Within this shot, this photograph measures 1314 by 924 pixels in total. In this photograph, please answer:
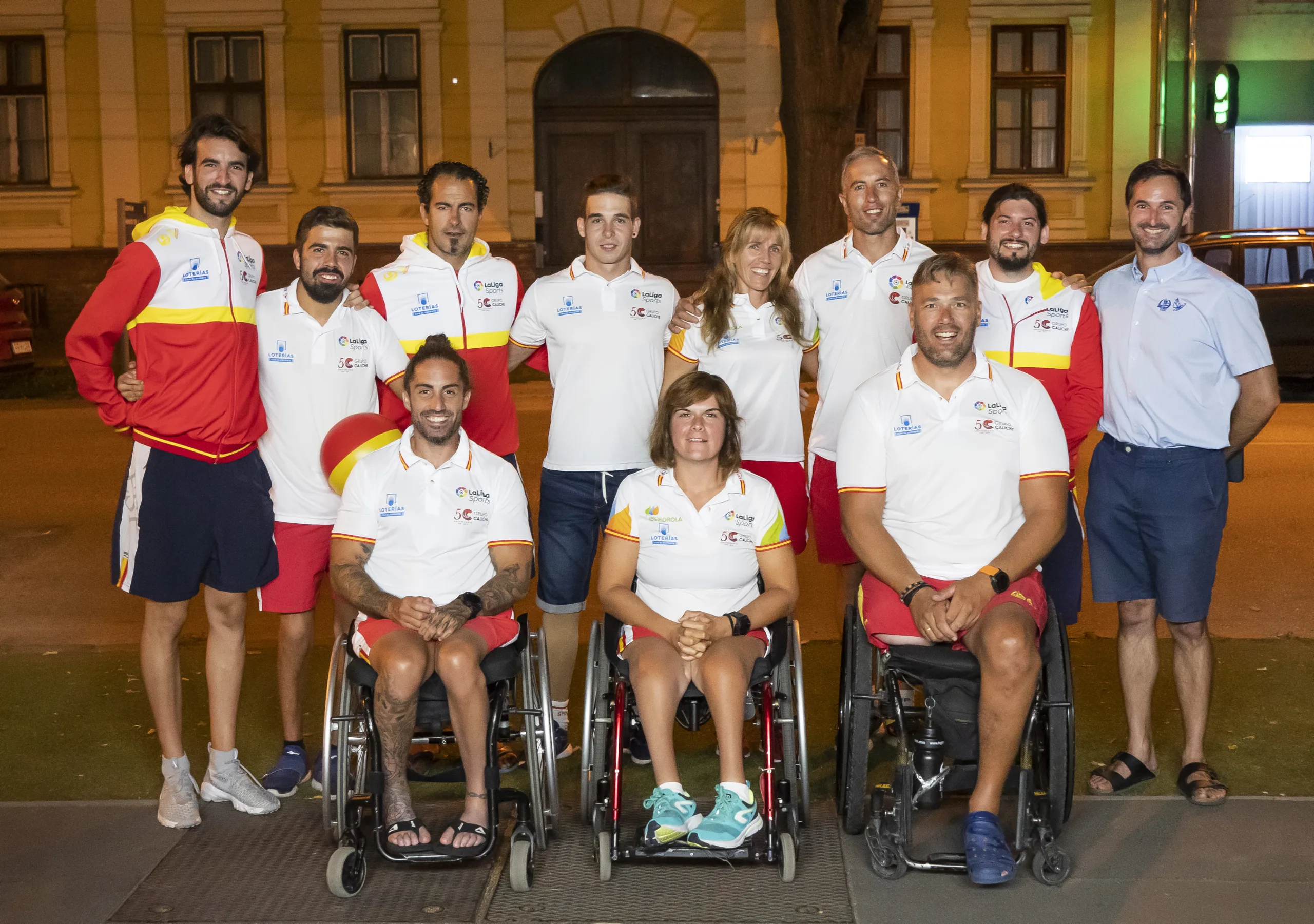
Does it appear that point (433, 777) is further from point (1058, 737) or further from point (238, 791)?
point (1058, 737)

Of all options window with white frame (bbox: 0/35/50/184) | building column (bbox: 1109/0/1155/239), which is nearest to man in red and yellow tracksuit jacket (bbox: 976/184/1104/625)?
building column (bbox: 1109/0/1155/239)

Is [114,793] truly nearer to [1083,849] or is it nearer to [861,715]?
[861,715]

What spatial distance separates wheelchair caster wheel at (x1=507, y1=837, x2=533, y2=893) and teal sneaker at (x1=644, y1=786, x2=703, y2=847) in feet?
1.03

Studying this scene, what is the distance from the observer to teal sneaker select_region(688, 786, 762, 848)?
3.89 metres

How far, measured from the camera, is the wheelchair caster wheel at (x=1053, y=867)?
3883mm

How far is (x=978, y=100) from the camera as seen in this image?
1955 cm

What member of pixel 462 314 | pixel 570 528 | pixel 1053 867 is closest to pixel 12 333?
pixel 462 314

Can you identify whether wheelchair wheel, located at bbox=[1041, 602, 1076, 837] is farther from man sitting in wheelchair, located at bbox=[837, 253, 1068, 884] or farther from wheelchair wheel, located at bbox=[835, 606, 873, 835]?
wheelchair wheel, located at bbox=[835, 606, 873, 835]

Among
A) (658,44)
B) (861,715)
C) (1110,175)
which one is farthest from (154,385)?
(1110,175)

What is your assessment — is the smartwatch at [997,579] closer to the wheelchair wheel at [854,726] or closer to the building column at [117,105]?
the wheelchair wheel at [854,726]

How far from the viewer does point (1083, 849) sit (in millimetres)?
4129

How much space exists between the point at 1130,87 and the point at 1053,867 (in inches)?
690

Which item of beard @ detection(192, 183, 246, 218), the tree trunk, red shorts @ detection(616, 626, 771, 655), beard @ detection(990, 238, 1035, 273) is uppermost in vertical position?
the tree trunk

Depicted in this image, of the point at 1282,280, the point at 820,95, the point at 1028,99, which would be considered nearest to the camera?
the point at 1282,280
